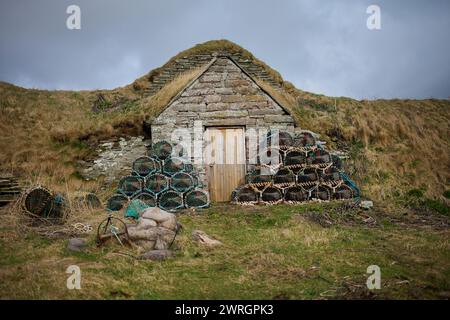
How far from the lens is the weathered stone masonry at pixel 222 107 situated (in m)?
11.8

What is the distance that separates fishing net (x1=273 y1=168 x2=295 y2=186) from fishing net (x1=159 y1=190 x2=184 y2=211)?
279cm

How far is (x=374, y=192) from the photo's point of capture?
11.3 meters

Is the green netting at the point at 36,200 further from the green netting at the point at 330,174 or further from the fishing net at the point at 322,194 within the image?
the green netting at the point at 330,174

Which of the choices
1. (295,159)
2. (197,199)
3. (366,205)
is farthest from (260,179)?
(366,205)

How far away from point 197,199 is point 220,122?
282cm

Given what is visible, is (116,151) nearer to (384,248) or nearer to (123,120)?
A: (123,120)

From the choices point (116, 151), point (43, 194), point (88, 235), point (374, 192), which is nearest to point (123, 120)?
point (116, 151)

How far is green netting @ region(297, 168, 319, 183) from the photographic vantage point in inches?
412

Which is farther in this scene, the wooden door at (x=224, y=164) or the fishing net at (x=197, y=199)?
the wooden door at (x=224, y=164)

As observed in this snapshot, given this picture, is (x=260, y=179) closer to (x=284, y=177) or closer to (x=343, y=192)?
(x=284, y=177)

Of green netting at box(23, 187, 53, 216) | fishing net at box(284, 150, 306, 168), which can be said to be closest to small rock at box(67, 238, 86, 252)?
green netting at box(23, 187, 53, 216)

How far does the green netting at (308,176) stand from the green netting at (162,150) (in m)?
3.91

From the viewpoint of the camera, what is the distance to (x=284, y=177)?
10438mm
